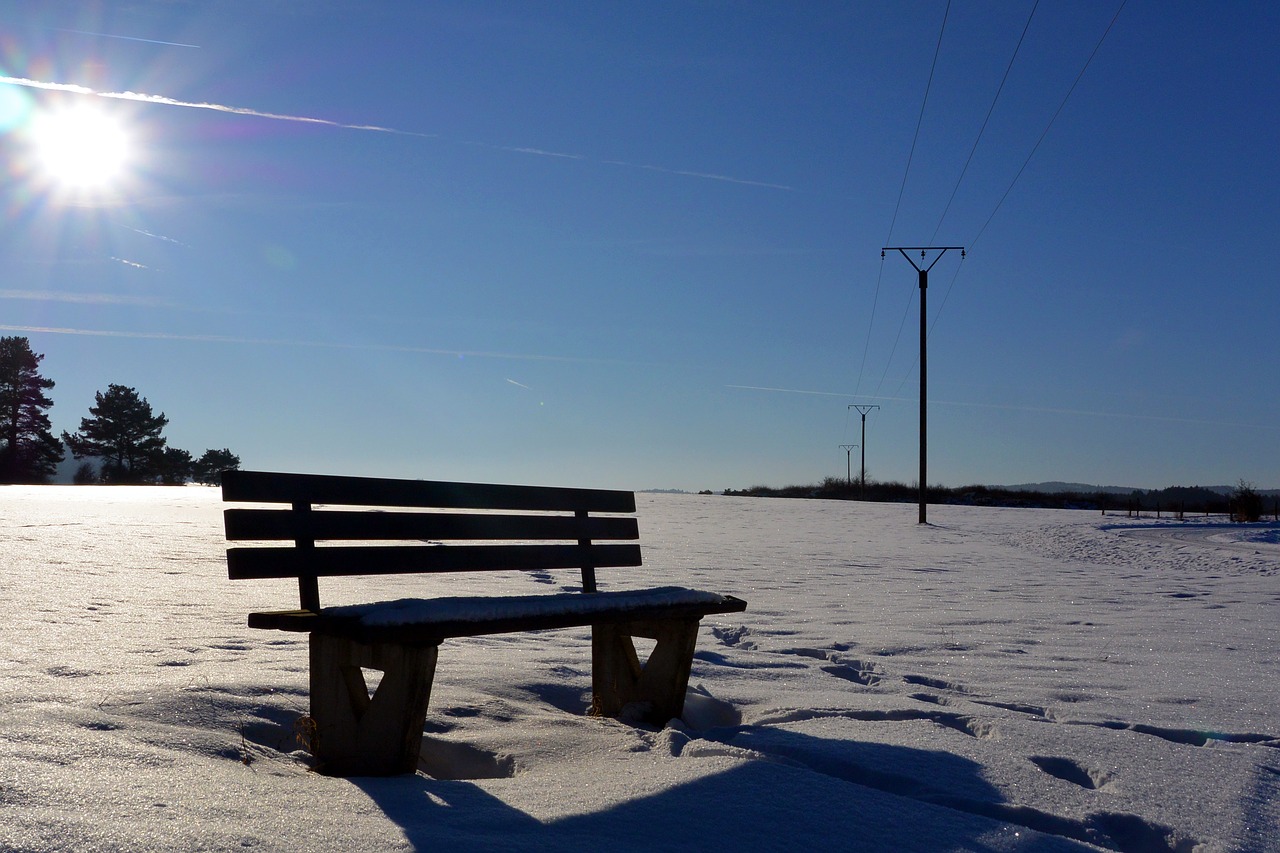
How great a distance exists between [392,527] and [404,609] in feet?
2.34

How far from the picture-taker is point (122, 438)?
50406 mm

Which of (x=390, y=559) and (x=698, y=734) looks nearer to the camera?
(x=390, y=559)

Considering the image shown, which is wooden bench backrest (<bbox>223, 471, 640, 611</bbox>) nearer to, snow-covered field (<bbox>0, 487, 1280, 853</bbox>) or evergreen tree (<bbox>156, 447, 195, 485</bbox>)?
snow-covered field (<bbox>0, 487, 1280, 853</bbox>)

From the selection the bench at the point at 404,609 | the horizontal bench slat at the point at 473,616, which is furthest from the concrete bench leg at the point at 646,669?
the horizontal bench slat at the point at 473,616

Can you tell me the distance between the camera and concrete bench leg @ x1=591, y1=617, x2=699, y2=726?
399 centimetres

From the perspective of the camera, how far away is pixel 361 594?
24.1ft

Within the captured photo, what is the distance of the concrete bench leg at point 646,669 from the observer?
3.99 meters

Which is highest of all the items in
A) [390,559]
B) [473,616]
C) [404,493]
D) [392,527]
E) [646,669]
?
[404,493]

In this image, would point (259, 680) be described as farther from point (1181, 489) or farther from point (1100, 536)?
point (1181, 489)

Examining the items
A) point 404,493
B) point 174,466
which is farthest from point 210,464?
point 404,493

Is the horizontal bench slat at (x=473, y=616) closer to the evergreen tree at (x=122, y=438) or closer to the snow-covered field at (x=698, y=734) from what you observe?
the snow-covered field at (x=698, y=734)

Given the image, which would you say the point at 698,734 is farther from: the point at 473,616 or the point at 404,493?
the point at 404,493

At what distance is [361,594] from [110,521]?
28.9 feet

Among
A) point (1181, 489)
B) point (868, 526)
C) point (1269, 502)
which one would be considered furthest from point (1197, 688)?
point (1181, 489)
